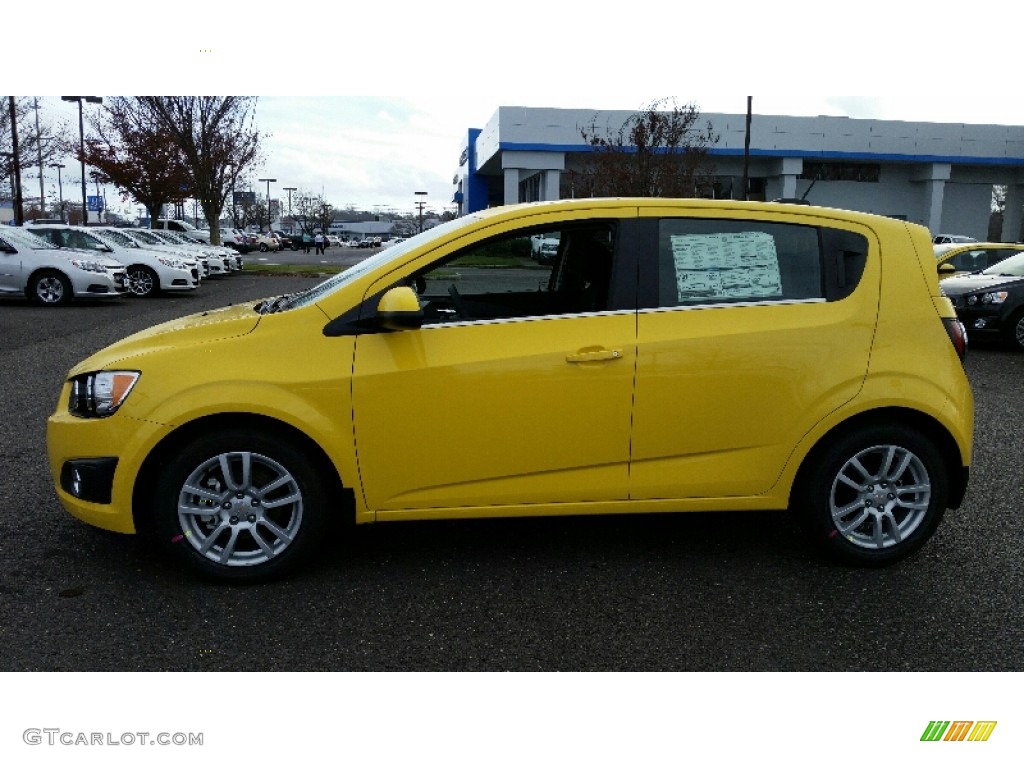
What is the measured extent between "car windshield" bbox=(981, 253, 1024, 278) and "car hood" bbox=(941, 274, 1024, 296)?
0.10 m

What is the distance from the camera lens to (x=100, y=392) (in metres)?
3.71

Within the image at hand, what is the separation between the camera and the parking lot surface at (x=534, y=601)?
10.5 feet

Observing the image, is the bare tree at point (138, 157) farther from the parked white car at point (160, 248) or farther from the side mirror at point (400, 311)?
the side mirror at point (400, 311)

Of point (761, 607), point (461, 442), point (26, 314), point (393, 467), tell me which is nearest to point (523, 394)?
point (461, 442)

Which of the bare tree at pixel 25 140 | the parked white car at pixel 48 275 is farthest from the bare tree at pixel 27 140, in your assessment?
the parked white car at pixel 48 275

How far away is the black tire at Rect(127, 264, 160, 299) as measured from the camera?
20.0 m

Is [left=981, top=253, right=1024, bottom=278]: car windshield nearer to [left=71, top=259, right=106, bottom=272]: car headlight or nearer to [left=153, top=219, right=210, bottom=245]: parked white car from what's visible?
[left=71, top=259, right=106, bottom=272]: car headlight

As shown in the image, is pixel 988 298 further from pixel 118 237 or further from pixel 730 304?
pixel 118 237

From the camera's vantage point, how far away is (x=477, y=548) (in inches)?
169

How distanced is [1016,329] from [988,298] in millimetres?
539

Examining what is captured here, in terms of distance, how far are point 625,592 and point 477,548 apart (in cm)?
84
